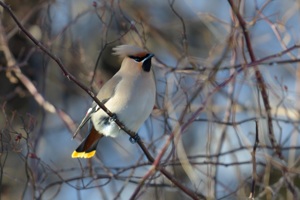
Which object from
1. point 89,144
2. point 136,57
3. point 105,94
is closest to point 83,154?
point 89,144

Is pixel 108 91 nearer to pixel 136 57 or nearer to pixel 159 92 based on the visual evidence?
pixel 136 57

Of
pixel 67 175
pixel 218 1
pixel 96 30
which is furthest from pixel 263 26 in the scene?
pixel 67 175

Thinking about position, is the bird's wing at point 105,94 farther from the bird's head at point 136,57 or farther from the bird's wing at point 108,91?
the bird's head at point 136,57

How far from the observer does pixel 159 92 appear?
4.39m

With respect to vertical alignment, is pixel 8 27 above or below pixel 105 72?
below

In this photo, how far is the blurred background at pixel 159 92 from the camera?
3844 mm

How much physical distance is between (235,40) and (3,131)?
4.13ft

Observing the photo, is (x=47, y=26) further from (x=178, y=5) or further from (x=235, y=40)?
(x=178, y=5)

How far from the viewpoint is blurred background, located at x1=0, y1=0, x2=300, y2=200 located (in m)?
3.84

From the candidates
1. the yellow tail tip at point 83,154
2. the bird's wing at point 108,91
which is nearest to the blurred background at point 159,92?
the yellow tail tip at point 83,154

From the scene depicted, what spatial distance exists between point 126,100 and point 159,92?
20.3 inches

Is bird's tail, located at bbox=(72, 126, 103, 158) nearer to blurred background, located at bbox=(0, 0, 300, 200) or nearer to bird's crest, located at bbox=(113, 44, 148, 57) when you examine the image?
blurred background, located at bbox=(0, 0, 300, 200)

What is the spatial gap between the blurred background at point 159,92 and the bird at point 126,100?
83 millimetres

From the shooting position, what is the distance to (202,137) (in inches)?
267
